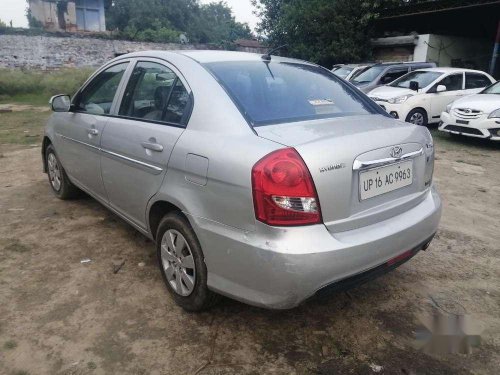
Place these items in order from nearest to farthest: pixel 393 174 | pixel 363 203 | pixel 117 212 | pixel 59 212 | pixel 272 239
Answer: pixel 272 239 → pixel 363 203 → pixel 393 174 → pixel 117 212 → pixel 59 212

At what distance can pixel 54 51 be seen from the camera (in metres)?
21.2

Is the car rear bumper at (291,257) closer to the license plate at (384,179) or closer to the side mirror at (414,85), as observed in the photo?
the license plate at (384,179)

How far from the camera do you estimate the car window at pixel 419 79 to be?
9930mm

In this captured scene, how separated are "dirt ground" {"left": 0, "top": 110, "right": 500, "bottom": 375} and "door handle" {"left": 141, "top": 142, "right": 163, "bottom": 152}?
101cm

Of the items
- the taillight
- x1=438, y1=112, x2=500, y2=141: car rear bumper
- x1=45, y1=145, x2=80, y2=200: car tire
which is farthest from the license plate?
x1=438, y1=112, x2=500, y2=141: car rear bumper

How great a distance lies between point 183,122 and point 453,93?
9.43 meters

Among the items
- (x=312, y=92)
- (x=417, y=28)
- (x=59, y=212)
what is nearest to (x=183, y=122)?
(x=312, y=92)

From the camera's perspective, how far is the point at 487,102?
787 centimetres

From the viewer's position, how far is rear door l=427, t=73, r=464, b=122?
31.8 feet

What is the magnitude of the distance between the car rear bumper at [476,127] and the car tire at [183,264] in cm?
720

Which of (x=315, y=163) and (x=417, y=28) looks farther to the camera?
(x=417, y=28)

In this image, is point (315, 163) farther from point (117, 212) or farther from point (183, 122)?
point (117, 212)

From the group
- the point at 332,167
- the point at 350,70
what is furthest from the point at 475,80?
the point at 332,167

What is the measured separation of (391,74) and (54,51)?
17.5 m
